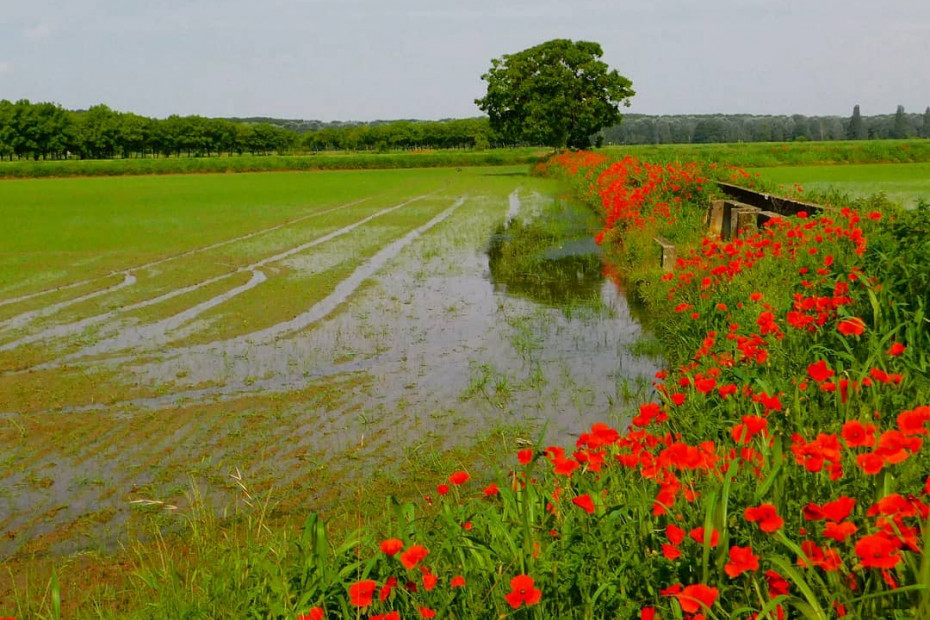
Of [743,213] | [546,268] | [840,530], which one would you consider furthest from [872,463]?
[546,268]

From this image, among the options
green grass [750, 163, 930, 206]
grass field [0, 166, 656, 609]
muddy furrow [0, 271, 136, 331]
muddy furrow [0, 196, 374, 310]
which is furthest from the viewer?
green grass [750, 163, 930, 206]

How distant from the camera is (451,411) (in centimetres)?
645

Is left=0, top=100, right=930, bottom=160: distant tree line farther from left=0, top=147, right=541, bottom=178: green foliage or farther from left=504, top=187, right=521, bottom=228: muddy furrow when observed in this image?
left=504, top=187, right=521, bottom=228: muddy furrow

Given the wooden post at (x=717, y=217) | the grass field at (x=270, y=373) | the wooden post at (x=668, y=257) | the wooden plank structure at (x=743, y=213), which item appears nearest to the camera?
the grass field at (x=270, y=373)

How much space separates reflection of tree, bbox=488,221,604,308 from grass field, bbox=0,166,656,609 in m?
0.10

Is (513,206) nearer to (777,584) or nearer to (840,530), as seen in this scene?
(777,584)

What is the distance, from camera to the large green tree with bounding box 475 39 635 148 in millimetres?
56875

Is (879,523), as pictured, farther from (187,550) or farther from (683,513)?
(187,550)

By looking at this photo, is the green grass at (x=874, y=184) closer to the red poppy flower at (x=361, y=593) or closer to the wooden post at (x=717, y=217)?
the wooden post at (x=717, y=217)

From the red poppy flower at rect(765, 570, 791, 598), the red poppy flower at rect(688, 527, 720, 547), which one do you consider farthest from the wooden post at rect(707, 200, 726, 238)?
the red poppy flower at rect(765, 570, 791, 598)

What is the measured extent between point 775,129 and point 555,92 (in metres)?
117

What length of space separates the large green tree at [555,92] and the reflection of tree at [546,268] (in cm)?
3979

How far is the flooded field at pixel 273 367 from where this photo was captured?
17.2 feet

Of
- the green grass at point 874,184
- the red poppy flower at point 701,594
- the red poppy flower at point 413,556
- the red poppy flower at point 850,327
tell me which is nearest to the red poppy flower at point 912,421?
the red poppy flower at point 701,594
